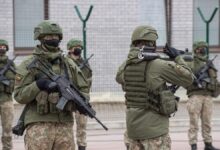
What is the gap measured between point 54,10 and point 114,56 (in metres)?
1.99

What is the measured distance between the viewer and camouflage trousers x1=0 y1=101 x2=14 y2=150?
1014 centimetres

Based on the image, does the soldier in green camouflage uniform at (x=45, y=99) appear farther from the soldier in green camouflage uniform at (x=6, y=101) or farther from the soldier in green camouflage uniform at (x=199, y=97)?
the soldier in green camouflage uniform at (x=199, y=97)

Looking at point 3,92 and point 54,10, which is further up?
point 54,10

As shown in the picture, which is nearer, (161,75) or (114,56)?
(161,75)

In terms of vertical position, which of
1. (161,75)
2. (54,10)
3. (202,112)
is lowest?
(202,112)

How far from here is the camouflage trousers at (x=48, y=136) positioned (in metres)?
6.22

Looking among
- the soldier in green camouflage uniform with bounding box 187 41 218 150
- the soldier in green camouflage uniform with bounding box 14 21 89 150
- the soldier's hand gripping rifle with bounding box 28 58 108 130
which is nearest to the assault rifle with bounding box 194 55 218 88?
the soldier in green camouflage uniform with bounding box 187 41 218 150

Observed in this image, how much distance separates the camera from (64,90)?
20.0ft

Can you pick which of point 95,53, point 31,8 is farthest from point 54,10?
point 95,53

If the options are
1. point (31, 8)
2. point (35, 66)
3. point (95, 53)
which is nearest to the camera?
point (35, 66)

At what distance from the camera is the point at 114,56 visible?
15828mm

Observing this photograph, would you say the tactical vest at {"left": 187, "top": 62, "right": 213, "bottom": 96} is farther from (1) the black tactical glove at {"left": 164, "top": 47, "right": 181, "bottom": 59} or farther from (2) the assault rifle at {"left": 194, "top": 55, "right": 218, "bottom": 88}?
(1) the black tactical glove at {"left": 164, "top": 47, "right": 181, "bottom": 59}

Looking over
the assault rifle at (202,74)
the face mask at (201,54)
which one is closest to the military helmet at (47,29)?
the assault rifle at (202,74)

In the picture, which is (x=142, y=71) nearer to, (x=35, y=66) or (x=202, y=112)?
(x=35, y=66)
